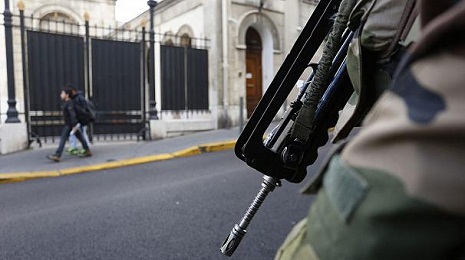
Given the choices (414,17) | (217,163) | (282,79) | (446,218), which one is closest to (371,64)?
(414,17)

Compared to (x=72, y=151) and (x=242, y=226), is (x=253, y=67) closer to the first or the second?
(x=72, y=151)

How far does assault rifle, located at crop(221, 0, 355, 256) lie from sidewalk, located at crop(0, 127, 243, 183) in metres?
6.16

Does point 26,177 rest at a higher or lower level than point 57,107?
lower

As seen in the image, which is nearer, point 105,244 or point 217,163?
point 105,244

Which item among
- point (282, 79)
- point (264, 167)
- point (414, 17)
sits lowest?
point (264, 167)

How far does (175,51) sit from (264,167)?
9871 millimetres

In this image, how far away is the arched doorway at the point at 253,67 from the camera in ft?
41.2

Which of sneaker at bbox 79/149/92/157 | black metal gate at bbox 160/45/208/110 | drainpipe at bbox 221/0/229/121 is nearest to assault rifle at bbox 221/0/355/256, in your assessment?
sneaker at bbox 79/149/92/157

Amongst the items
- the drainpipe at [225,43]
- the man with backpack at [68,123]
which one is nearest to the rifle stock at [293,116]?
the man with backpack at [68,123]

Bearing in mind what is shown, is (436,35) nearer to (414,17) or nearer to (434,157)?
(434,157)

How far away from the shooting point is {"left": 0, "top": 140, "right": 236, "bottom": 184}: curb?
637cm

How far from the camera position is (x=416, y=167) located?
0.47 m

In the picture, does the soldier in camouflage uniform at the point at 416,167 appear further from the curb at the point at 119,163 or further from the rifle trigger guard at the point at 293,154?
the curb at the point at 119,163

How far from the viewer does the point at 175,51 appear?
10.8 metres
